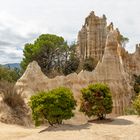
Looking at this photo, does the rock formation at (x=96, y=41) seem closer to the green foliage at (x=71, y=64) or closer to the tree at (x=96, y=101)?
the green foliage at (x=71, y=64)

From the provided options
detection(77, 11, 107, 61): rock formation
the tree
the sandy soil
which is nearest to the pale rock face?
the tree

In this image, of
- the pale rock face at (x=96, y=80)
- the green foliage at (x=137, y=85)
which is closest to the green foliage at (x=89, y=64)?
the green foliage at (x=137, y=85)

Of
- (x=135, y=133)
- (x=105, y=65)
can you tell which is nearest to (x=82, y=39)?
(x=105, y=65)

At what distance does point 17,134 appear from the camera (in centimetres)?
1748

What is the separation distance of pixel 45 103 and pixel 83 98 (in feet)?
9.34

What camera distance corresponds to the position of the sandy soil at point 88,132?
15.5 m

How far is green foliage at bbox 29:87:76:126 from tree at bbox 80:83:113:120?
66.3 inches

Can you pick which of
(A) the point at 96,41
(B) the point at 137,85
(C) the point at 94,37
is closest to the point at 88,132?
(B) the point at 137,85

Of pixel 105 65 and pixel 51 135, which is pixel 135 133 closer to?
pixel 51 135

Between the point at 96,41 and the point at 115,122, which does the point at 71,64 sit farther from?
the point at 115,122

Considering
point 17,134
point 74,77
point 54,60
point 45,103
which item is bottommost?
point 17,134

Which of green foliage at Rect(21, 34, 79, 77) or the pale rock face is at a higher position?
green foliage at Rect(21, 34, 79, 77)

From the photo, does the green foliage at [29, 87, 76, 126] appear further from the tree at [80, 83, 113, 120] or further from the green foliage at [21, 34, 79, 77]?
the green foliage at [21, 34, 79, 77]

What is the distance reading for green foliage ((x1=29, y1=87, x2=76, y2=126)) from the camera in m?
17.4
